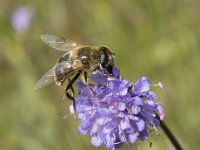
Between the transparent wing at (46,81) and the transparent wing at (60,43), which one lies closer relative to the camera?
the transparent wing at (46,81)

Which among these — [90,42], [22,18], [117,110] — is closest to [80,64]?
[117,110]

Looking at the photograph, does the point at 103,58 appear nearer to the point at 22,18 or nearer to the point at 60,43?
the point at 60,43

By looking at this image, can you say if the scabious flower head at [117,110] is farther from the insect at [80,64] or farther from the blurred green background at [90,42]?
the blurred green background at [90,42]

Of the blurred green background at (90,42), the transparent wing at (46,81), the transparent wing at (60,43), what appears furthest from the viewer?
the blurred green background at (90,42)

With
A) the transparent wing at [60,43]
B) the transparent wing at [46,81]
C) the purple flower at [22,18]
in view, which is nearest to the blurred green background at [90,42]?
the purple flower at [22,18]

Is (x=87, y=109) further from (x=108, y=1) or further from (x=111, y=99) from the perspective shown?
(x=108, y=1)

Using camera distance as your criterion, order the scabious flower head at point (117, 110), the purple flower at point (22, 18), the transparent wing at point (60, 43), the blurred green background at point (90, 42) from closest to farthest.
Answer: the scabious flower head at point (117, 110)
the transparent wing at point (60, 43)
the blurred green background at point (90, 42)
the purple flower at point (22, 18)

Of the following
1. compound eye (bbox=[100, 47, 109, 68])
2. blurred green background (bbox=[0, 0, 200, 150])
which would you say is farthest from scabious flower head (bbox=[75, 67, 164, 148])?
blurred green background (bbox=[0, 0, 200, 150])
